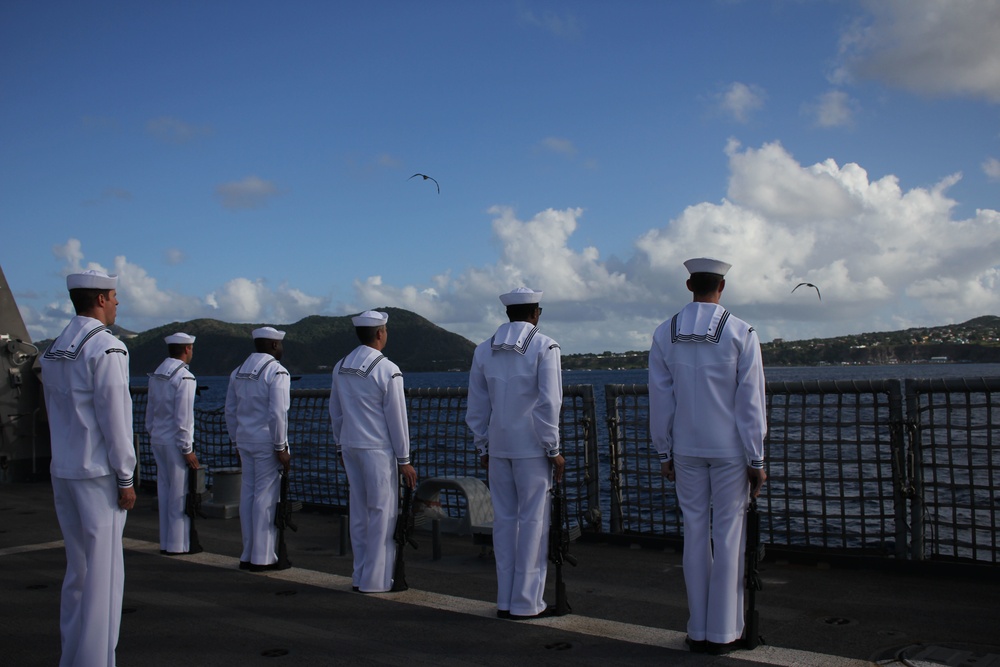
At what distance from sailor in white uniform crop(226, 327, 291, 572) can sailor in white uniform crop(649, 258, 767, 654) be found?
12.3ft

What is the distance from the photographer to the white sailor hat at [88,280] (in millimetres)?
4871

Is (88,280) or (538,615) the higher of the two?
(88,280)

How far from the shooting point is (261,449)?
25.0ft

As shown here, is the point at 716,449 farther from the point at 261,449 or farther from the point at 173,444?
the point at 173,444

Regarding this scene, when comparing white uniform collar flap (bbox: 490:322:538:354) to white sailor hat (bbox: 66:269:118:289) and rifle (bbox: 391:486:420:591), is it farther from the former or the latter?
white sailor hat (bbox: 66:269:118:289)

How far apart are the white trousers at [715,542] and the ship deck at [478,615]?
0.21 m

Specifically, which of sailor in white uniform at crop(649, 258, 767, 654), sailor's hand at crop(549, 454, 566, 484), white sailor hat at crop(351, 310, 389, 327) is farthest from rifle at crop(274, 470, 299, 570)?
sailor in white uniform at crop(649, 258, 767, 654)

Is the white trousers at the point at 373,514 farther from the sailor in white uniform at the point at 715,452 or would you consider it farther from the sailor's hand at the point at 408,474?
the sailor in white uniform at the point at 715,452

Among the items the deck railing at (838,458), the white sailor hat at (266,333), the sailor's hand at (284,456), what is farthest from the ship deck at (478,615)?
the white sailor hat at (266,333)

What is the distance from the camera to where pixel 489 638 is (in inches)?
209

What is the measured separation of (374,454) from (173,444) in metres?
2.77

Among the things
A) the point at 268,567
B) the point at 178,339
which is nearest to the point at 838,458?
the point at 268,567

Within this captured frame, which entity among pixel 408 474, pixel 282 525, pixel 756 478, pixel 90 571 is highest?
pixel 756 478

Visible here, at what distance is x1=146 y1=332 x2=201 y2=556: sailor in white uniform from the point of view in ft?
27.4
